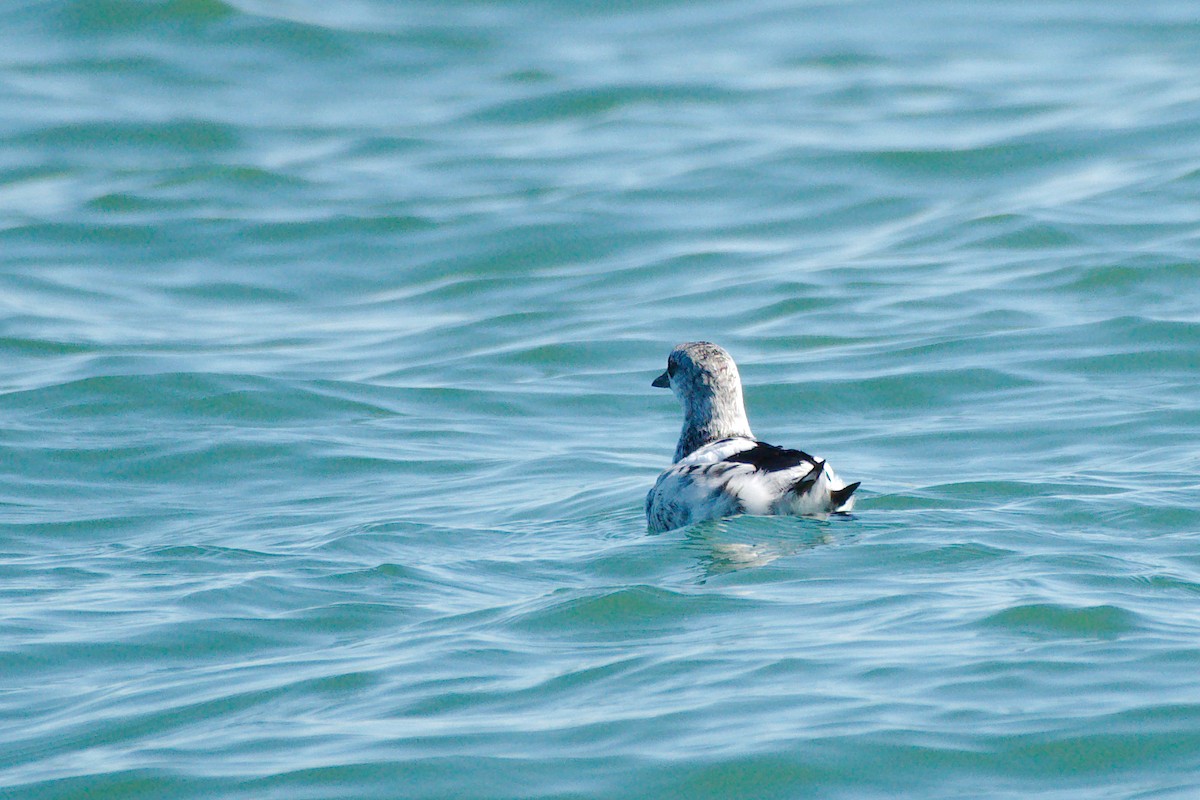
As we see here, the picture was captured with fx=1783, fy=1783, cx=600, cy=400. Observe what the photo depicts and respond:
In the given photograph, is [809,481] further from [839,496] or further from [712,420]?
[712,420]

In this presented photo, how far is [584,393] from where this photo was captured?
12.1 metres

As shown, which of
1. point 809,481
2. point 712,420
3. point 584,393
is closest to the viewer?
point 809,481

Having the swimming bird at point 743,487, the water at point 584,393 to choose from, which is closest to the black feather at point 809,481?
the swimming bird at point 743,487

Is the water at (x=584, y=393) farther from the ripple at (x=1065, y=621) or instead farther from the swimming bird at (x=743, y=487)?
the swimming bird at (x=743, y=487)

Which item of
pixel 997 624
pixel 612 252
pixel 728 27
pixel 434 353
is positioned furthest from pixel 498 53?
pixel 997 624

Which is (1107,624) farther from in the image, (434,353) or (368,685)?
(434,353)

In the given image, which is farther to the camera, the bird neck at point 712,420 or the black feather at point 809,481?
the bird neck at point 712,420

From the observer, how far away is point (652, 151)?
18938mm

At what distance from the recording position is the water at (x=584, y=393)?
5590 millimetres

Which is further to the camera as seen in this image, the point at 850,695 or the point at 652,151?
the point at 652,151

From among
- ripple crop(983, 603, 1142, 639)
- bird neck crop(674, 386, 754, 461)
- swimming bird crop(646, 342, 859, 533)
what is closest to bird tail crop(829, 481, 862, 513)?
swimming bird crop(646, 342, 859, 533)

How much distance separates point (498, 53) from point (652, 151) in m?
4.60

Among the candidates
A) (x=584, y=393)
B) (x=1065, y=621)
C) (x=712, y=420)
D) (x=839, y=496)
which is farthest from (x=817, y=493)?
(x=584, y=393)

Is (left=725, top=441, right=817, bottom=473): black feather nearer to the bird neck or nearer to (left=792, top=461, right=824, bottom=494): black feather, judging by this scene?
(left=792, top=461, right=824, bottom=494): black feather
